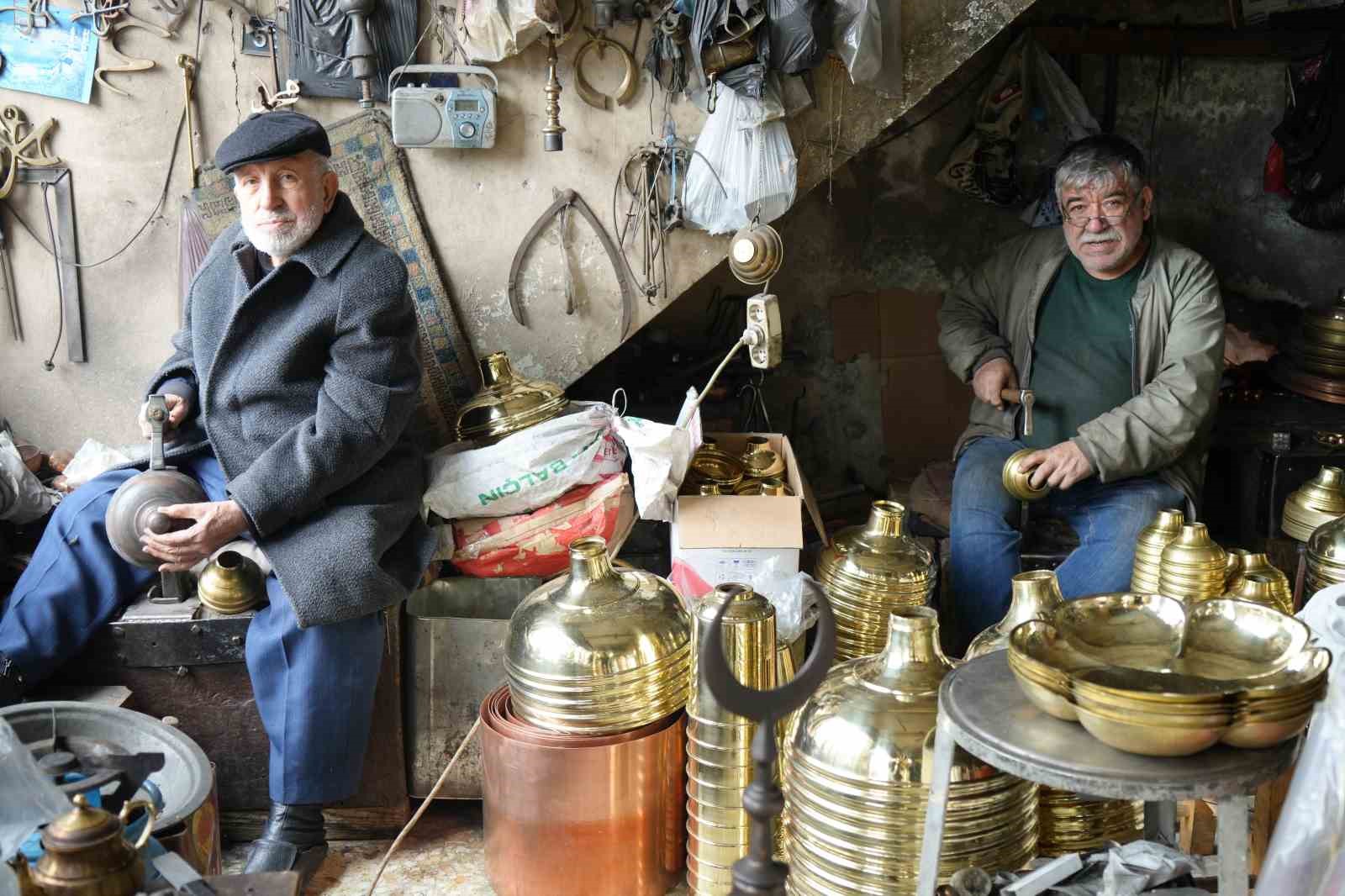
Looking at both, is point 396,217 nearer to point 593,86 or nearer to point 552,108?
point 552,108

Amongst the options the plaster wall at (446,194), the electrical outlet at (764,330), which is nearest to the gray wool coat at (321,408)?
the plaster wall at (446,194)

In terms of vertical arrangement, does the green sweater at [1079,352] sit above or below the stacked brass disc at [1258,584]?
above

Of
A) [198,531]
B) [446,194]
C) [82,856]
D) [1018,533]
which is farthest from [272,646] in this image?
[1018,533]

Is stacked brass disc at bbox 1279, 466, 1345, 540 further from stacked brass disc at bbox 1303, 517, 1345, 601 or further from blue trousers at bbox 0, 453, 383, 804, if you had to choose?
blue trousers at bbox 0, 453, 383, 804

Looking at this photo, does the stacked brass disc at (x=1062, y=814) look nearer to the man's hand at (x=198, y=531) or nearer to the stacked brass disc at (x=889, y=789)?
the stacked brass disc at (x=889, y=789)

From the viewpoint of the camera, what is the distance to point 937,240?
5.76 meters

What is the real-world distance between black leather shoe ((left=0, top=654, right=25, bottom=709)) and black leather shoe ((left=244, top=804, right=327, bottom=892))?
71cm

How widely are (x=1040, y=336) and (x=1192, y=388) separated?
1.76ft

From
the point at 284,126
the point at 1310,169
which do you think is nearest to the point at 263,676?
the point at 284,126

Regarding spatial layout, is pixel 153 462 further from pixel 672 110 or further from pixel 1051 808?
pixel 1051 808

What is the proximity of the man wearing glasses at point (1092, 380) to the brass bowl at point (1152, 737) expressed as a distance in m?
1.94

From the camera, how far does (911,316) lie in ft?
19.1

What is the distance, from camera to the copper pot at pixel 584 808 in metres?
2.85

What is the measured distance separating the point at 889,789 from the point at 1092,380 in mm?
2094
